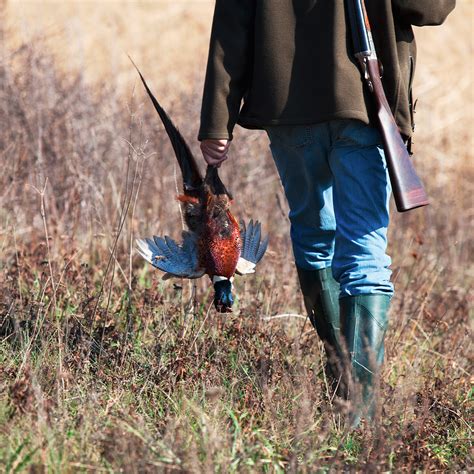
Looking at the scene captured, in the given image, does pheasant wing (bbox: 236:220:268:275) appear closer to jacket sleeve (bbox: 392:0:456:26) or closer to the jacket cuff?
the jacket cuff

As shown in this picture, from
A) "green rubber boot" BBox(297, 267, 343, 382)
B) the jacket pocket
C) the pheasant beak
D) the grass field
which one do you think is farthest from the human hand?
"green rubber boot" BBox(297, 267, 343, 382)

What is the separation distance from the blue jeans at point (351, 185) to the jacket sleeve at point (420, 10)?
43cm

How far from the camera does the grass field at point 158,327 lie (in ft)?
10.0

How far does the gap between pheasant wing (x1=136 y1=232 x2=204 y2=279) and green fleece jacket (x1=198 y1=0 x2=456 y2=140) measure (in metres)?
0.46

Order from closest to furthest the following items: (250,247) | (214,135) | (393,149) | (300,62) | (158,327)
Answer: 1. (393,149)
2. (300,62)
3. (214,135)
4. (250,247)
5. (158,327)

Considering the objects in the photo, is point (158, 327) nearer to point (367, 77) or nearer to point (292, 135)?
point (292, 135)

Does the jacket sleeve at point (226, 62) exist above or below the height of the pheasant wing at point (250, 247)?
above

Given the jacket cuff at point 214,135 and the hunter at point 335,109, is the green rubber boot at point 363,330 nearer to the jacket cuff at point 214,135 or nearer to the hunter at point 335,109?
the hunter at point 335,109

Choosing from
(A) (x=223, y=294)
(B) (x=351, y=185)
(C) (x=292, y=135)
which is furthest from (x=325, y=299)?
(C) (x=292, y=135)

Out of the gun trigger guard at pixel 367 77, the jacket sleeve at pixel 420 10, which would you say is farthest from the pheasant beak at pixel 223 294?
the jacket sleeve at pixel 420 10

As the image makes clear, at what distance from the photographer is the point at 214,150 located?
370 centimetres

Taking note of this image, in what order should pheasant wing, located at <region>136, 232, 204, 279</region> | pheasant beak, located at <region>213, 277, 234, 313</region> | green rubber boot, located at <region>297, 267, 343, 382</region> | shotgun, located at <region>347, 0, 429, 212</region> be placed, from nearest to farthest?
shotgun, located at <region>347, 0, 429, 212</region>
pheasant beak, located at <region>213, 277, 234, 313</region>
pheasant wing, located at <region>136, 232, 204, 279</region>
green rubber boot, located at <region>297, 267, 343, 382</region>

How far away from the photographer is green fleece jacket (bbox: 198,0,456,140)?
134 inches

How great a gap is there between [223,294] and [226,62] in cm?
90
